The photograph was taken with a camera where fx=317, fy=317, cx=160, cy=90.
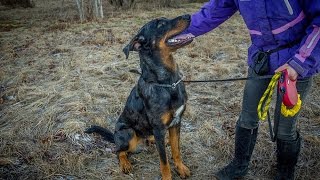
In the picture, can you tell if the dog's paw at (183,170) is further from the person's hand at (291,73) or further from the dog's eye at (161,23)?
the person's hand at (291,73)

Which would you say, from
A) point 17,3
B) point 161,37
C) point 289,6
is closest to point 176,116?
point 161,37

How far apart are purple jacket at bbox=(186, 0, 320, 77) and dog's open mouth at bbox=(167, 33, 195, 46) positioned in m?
0.56

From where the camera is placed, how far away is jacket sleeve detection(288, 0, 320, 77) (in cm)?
222

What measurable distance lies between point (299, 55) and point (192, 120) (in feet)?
7.78

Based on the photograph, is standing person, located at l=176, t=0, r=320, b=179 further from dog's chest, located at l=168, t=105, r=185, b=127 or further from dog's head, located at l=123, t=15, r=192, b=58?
dog's chest, located at l=168, t=105, r=185, b=127

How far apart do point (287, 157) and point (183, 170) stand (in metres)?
1.08

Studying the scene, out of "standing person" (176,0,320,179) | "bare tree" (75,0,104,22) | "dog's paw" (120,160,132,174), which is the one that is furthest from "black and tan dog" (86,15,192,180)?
"bare tree" (75,0,104,22)

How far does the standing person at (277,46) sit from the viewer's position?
2268mm

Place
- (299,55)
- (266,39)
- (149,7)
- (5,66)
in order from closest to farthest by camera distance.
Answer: (299,55) → (266,39) → (5,66) → (149,7)

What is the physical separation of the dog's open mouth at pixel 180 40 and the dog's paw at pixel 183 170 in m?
1.33

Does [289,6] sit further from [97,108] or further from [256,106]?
[97,108]

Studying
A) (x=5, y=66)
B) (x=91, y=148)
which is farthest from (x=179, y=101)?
(x=5, y=66)

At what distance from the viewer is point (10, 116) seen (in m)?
4.73

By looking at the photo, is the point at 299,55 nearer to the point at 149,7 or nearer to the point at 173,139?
the point at 173,139
